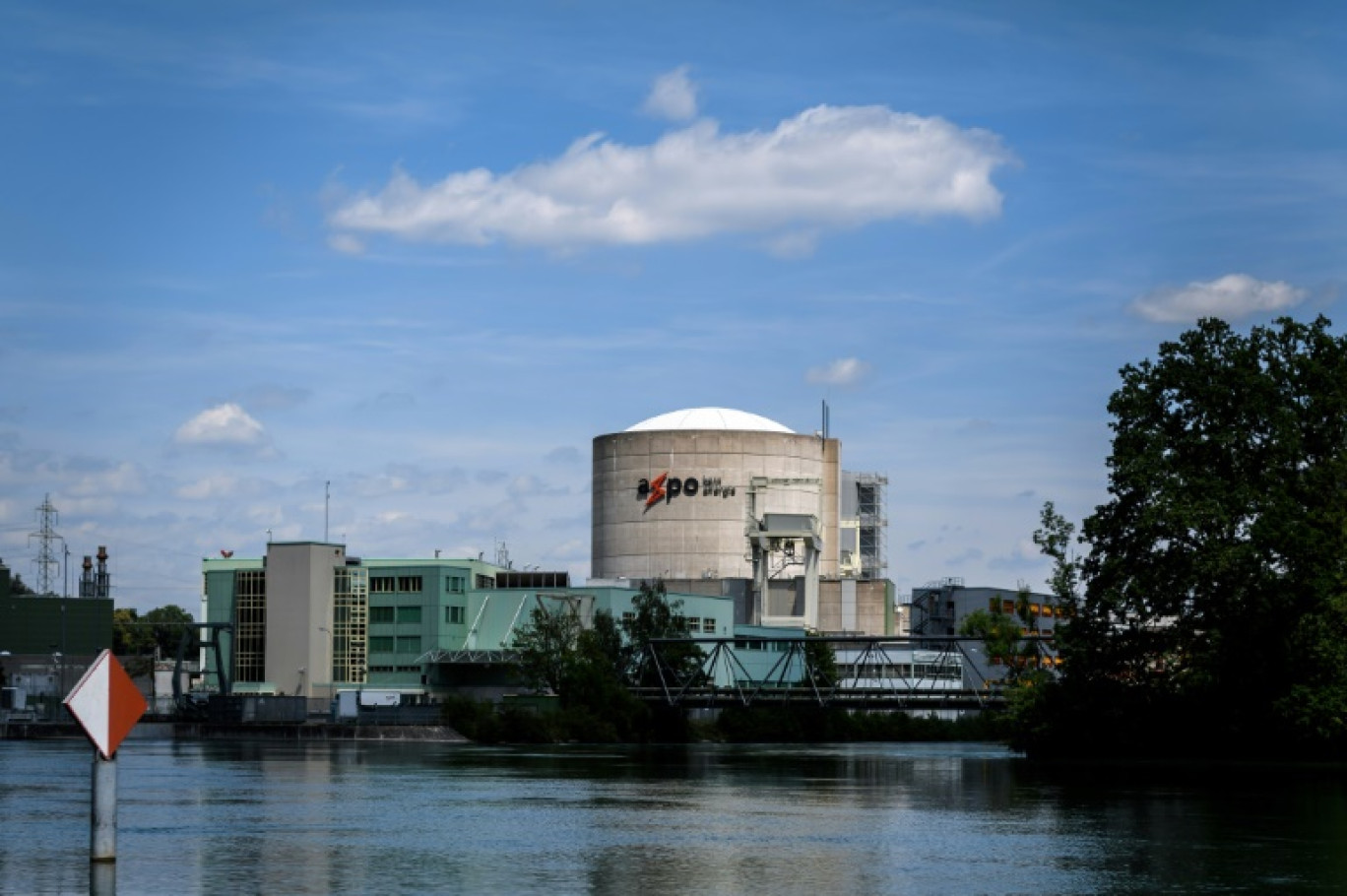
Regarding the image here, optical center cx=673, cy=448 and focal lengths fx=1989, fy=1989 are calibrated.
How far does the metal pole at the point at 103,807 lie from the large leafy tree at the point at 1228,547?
196ft

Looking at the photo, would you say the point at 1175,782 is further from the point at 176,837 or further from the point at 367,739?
the point at 367,739

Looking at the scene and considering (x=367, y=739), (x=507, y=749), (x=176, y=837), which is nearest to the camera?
(x=176, y=837)

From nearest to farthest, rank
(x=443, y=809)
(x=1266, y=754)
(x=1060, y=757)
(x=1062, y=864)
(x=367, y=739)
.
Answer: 1. (x=1062, y=864)
2. (x=443, y=809)
3. (x=1266, y=754)
4. (x=1060, y=757)
5. (x=367, y=739)

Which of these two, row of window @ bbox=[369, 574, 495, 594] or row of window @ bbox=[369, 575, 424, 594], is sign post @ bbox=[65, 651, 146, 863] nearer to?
row of window @ bbox=[369, 574, 495, 594]

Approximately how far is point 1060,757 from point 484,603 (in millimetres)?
89595

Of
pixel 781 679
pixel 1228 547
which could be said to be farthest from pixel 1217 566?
pixel 781 679

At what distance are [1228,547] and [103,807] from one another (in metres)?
63.4

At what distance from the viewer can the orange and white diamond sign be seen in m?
27.9

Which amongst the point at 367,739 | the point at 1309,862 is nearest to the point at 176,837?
the point at 1309,862

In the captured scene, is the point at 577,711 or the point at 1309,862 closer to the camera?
the point at 1309,862

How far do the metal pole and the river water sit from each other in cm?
72

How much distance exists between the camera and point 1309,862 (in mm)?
37500

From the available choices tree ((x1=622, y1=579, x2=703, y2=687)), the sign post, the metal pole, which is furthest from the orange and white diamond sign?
tree ((x1=622, y1=579, x2=703, y2=687))

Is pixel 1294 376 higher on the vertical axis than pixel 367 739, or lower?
higher
